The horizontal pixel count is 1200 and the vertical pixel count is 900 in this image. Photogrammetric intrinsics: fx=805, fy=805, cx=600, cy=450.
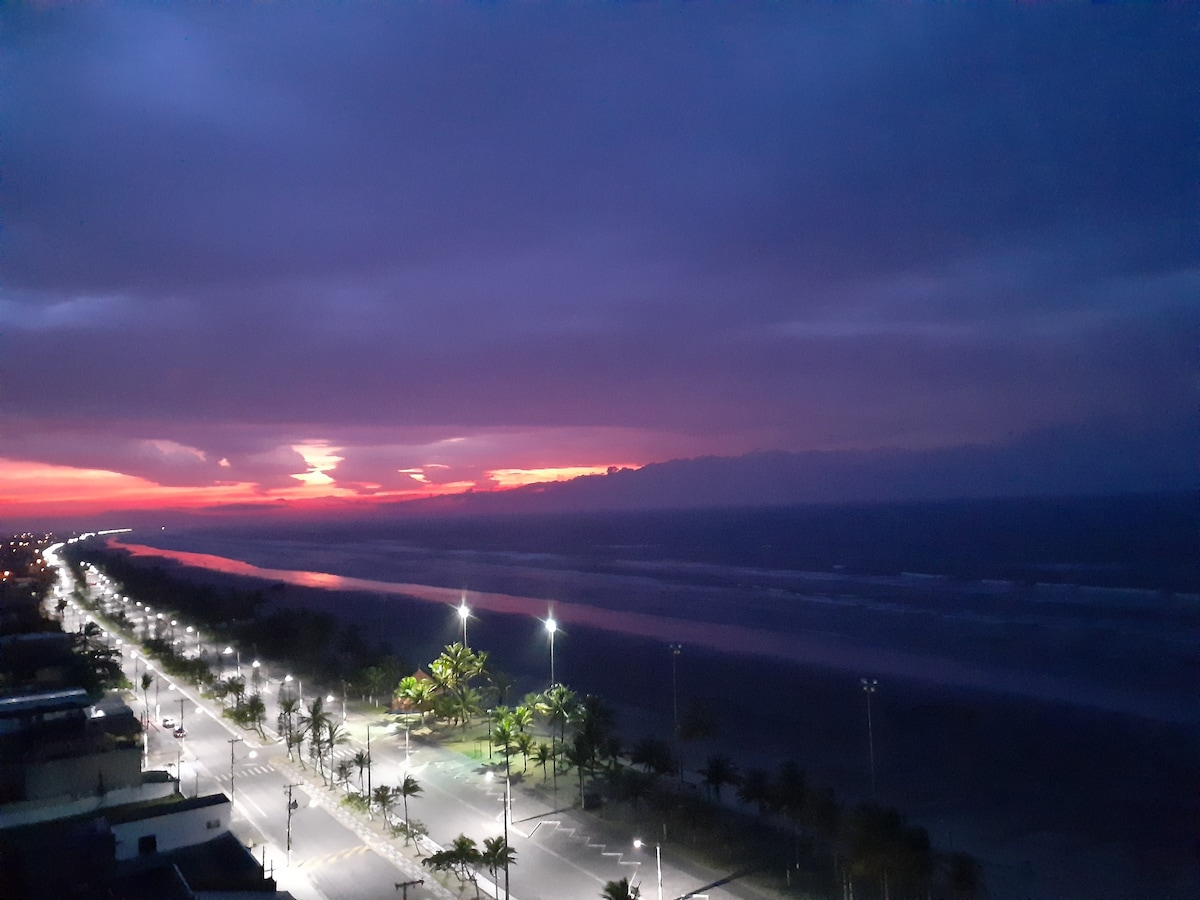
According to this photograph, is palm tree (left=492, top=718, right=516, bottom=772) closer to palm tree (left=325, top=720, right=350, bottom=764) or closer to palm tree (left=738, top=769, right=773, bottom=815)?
palm tree (left=325, top=720, right=350, bottom=764)

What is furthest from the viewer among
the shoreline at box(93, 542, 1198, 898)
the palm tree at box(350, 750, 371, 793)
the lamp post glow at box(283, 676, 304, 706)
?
the lamp post glow at box(283, 676, 304, 706)

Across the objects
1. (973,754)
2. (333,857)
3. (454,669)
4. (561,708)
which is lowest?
(973,754)

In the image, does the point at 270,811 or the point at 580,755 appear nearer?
the point at 270,811

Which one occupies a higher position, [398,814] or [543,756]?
[543,756]

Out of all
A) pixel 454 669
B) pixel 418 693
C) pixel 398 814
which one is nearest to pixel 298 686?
pixel 418 693

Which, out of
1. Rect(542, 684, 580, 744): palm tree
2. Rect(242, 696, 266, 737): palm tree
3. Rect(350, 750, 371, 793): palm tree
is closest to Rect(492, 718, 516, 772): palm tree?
Rect(542, 684, 580, 744): palm tree

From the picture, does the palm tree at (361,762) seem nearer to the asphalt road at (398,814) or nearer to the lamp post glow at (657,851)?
the asphalt road at (398,814)

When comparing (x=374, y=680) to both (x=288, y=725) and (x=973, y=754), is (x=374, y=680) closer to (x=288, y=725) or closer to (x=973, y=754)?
(x=288, y=725)

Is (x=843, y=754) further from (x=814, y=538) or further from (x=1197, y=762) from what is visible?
(x=814, y=538)
